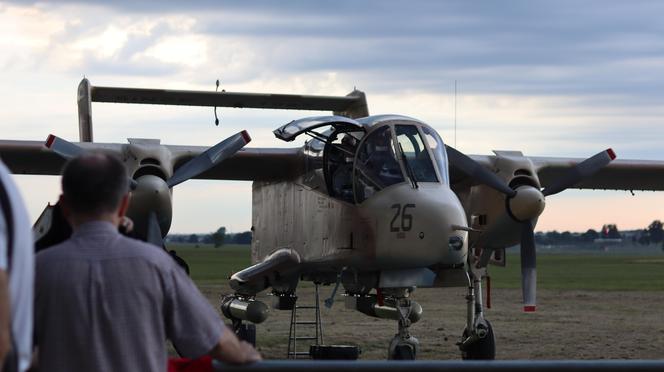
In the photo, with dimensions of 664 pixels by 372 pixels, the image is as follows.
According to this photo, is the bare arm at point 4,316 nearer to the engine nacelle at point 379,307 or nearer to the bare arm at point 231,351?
the bare arm at point 231,351

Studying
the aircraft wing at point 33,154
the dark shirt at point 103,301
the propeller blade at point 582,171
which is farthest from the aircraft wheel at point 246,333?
the dark shirt at point 103,301

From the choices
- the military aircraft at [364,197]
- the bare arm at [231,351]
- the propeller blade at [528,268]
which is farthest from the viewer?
the propeller blade at [528,268]

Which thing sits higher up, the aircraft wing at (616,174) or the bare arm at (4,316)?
the aircraft wing at (616,174)

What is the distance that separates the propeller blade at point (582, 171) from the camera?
63.0ft

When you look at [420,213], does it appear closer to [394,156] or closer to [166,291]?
[394,156]

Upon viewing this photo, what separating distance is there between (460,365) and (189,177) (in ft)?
42.9

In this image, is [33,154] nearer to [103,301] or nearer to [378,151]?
[378,151]

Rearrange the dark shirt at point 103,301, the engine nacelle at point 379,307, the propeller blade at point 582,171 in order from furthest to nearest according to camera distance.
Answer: the propeller blade at point 582,171 < the engine nacelle at point 379,307 < the dark shirt at point 103,301

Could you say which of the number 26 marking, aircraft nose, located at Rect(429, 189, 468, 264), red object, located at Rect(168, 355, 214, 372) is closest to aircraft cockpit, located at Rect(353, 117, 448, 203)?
the number 26 marking

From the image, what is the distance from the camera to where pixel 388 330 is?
24.1 m

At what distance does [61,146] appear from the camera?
56.1 feet

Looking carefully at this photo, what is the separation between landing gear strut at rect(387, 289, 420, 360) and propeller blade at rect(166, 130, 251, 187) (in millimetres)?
3477

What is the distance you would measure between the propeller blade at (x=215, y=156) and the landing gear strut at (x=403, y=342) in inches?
137

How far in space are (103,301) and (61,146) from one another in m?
13.5
